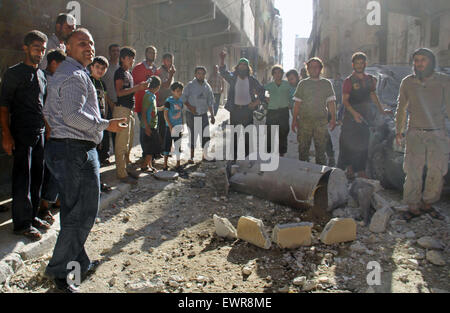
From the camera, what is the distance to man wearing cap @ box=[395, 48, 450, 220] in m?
3.99

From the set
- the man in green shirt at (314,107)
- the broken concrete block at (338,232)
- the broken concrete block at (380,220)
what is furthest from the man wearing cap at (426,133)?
the man in green shirt at (314,107)

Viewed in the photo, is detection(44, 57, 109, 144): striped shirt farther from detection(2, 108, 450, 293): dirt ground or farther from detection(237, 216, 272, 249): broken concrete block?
detection(237, 216, 272, 249): broken concrete block

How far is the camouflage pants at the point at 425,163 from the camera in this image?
3.98 m

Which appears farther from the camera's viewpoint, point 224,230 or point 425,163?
point 425,163

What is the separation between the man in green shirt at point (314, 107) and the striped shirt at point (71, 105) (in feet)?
11.1

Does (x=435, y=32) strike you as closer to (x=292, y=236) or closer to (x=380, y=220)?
(x=380, y=220)

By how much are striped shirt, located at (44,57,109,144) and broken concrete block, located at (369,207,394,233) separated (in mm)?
2780

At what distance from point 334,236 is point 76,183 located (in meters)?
2.27

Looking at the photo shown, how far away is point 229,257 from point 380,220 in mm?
1639

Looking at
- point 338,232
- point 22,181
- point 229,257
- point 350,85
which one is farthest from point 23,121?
point 350,85

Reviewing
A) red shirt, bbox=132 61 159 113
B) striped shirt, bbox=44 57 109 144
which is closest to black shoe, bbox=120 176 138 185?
red shirt, bbox=132 61 159 113

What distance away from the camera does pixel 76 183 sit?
8.34 feet

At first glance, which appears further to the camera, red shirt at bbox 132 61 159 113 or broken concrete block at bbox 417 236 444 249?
red shirt at bbox 132 61 159 113

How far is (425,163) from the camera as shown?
411cm
